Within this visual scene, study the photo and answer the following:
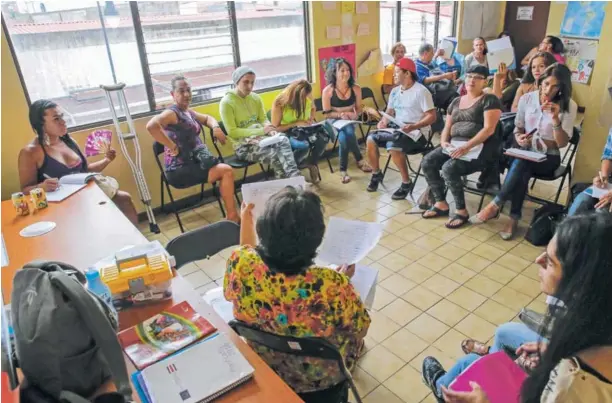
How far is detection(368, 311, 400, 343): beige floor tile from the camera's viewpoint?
2.43 metres

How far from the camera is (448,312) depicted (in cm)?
259

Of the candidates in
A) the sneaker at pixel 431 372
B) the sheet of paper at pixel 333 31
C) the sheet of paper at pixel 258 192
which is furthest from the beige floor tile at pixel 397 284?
the sheet of paper at pixel 333 31

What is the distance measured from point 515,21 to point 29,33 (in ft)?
21.0

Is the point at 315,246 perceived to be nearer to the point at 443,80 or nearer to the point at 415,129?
the point at 415,129

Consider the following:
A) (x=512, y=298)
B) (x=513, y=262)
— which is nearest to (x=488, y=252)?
(x=513, y=262)

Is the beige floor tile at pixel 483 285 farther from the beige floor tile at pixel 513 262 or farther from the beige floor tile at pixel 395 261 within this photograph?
the beige floor tile at pixel 395 261

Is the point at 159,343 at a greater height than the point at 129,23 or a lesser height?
Answer: lesser

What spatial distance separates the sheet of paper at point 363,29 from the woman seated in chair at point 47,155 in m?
3.28

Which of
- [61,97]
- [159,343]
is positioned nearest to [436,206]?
[159,343]

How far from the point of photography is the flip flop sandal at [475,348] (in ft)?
7.00

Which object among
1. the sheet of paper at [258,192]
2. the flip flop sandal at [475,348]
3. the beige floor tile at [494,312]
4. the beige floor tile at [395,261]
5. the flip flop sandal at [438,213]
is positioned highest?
the sheet of paper at [258,192]

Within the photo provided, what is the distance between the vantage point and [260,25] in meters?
4.36

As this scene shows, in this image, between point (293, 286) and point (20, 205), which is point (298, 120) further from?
point (293, 286)

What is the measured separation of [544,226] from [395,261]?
3.68 ft
